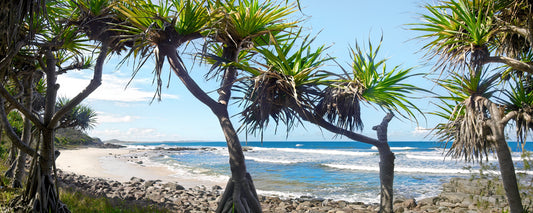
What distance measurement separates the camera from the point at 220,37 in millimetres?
4535

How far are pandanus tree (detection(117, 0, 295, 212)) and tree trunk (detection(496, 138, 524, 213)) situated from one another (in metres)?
3.80

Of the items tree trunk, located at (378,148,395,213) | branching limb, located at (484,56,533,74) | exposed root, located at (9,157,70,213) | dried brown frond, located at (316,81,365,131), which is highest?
branching limb, located at (484,56,533,74)

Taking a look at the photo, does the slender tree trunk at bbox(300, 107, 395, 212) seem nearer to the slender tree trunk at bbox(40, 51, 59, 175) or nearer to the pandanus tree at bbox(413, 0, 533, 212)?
the pandanus tree at bbox(413, 0, 533, 212)

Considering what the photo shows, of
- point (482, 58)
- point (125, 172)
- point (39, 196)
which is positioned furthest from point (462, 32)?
point (125, 172)

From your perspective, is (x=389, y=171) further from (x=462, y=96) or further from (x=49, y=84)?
(x=49, y=84)

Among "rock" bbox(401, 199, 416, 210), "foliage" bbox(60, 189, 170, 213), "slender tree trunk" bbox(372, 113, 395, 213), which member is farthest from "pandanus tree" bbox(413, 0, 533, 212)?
"foliage" bbox(60, 189, 170, 213)

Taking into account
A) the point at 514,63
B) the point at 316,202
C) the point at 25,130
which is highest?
the point at 514,63

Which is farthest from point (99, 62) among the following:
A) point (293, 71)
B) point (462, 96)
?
point (462, 96)

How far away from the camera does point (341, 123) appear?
452cm

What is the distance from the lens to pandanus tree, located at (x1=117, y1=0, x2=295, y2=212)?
422cm

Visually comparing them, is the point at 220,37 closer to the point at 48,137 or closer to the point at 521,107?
the point at 48,137

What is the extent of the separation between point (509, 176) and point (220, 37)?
4793mm

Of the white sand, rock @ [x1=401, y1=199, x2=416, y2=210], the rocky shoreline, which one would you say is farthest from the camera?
the white sand

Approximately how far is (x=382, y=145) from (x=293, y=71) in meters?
1.57
